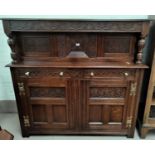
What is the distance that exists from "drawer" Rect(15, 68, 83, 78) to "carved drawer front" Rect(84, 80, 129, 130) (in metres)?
0.18

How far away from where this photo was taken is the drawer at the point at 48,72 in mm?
1531

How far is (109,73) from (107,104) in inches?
14.5

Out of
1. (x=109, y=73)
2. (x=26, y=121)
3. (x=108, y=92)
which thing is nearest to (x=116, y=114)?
(x=108, y=92)

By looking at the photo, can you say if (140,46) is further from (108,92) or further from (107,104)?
(107,104)

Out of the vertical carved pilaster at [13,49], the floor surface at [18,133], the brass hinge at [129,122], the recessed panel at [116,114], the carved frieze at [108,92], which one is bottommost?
the floor surface at [18,133]

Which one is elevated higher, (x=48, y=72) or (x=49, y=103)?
(x=48, y=72)

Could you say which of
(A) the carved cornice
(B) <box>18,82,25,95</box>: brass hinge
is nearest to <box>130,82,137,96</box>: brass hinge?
(A) the carved cornice

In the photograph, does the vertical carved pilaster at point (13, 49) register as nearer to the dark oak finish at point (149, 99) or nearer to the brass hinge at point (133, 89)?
the brass hinge at point (133, 89)

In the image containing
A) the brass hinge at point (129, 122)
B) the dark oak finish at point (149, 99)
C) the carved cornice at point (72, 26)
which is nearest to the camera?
the carved cornice at point (72, 26)

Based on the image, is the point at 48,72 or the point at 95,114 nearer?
the point at 48,72

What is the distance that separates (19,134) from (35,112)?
0.47 metres

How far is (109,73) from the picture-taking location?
60.4 inches

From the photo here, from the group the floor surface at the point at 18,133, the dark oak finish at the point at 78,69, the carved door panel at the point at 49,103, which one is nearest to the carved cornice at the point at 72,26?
the dark oak finish at the point at 78,69

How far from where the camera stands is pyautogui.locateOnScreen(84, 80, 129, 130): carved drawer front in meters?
1.59
